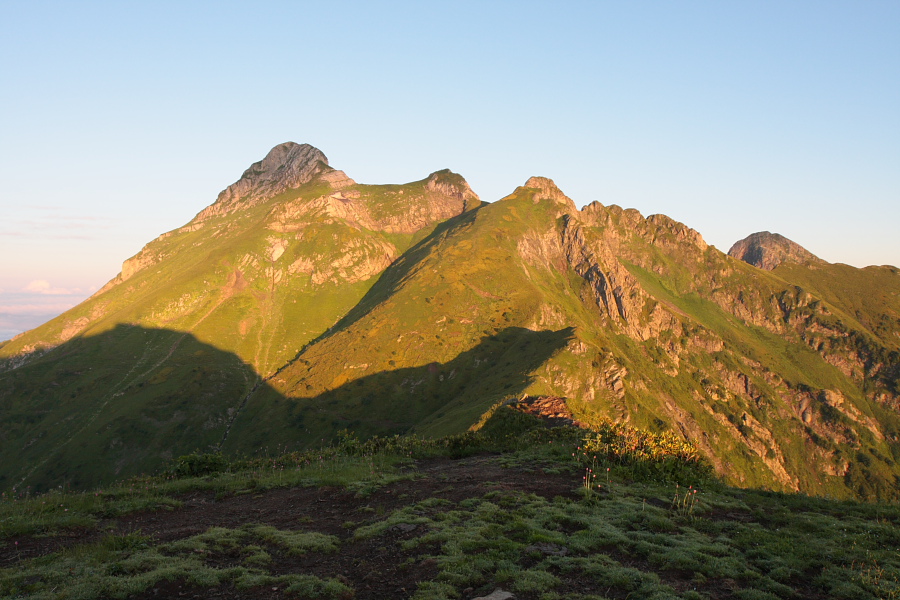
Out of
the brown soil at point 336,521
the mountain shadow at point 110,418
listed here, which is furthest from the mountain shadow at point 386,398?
the brown soil at point 336,521

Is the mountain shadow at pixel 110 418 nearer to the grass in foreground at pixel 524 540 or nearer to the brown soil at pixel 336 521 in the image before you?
the brown soil at pixel 336 521

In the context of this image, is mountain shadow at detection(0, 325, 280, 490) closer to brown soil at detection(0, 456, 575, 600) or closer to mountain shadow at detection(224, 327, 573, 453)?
mountain shadow at detection(224, 327, 573, 453)

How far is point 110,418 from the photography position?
170 meters

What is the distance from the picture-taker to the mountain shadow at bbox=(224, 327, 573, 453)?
144375 millimetres

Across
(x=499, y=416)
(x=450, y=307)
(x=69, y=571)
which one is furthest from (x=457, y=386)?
(x=69, y=571)

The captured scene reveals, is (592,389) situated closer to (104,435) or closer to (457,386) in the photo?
(457,386)

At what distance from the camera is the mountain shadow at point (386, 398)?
144 metres

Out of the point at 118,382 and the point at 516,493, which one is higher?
the point at 516,493

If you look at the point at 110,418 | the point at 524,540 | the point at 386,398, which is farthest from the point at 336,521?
the point at 110,418

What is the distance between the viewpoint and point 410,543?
18.1 metres

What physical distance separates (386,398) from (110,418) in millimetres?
99576

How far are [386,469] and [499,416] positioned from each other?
17717 mm

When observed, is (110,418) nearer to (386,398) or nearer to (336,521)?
(386,398)

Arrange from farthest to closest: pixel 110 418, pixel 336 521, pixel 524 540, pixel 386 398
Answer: pixel 110 418 → pixel 386 398 → pixel 336 521 → pixel 524 540
